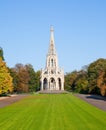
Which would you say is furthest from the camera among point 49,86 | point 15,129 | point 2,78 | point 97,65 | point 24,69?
point 49,86

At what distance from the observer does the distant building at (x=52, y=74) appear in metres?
150

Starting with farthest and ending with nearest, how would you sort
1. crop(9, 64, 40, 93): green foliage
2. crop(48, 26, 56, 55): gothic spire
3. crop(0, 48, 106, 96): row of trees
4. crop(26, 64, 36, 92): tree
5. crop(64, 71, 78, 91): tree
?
crop(64, 71, 78, 91): tree → crop(48, 26, 56, 55): gothic spire → crop(26, 64, 36, 92): tree → crop(9, 64, 40, 93): green foliage → crop(0, 48, 106, 96): row of trees

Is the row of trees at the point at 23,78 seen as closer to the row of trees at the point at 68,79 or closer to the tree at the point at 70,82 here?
the row of trees at the point at 68,79

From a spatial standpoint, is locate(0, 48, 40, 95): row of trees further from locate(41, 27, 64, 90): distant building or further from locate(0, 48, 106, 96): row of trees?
locate(41, 27, 64, 90): distant building

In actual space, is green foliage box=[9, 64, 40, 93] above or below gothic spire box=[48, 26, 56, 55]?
below

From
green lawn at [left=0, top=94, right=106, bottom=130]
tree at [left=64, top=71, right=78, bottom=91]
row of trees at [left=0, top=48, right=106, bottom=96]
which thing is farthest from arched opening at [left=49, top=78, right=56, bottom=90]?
green lawn at [left=0, top=94, right=106, bottom=130]

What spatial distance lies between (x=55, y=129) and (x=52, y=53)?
13292cm

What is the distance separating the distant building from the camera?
15038 cm

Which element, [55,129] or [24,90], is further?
[24,90]

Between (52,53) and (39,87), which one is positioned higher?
(52,53)

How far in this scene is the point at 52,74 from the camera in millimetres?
150750

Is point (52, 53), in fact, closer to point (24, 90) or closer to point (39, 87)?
point (39, 87)

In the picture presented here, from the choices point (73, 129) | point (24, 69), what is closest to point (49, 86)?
point (24, 69)

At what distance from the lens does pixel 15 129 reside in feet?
69.8
